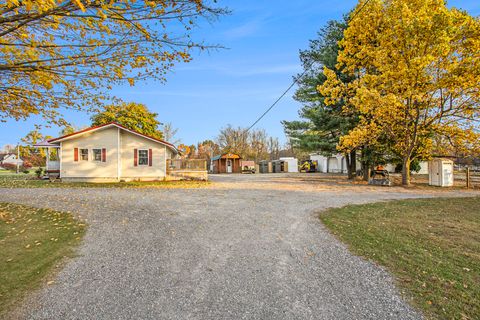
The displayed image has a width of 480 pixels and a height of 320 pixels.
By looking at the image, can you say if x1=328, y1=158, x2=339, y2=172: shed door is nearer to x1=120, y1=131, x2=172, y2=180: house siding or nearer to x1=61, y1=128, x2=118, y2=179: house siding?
x1=120, y1=131, x2=172, y2=180: house siding

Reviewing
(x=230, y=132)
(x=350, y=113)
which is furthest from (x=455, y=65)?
(x=230, y=132)

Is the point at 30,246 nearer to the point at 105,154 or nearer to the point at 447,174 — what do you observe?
the point at 105,154

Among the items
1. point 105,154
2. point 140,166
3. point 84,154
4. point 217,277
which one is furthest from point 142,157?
point 217,277

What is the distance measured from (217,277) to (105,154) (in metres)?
17.3

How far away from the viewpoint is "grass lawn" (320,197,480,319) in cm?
289

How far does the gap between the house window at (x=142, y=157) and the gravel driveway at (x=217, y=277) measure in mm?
13061

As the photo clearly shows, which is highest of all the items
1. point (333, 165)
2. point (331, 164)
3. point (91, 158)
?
point (91, 158)

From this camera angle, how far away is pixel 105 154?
1798cm

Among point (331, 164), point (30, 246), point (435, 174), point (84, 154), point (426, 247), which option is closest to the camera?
point (426, 247)

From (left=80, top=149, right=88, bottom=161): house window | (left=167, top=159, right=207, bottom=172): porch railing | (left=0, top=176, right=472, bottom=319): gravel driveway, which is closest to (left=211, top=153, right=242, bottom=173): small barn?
(left=167, top=159, right=207, bottom=172): porch railing

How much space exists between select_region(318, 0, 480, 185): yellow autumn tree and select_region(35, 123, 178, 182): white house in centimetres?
1329

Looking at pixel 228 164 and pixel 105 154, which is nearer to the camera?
pixel 105 154

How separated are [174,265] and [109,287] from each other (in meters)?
0.93

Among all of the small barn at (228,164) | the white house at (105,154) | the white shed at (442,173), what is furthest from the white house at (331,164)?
the white house at (105,154)
